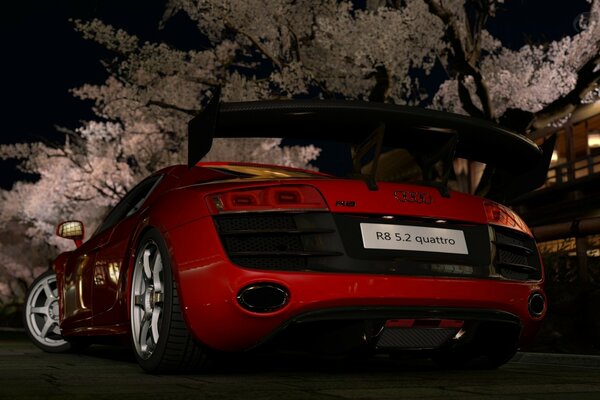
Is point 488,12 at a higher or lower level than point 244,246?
higher

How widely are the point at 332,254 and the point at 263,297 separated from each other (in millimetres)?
399

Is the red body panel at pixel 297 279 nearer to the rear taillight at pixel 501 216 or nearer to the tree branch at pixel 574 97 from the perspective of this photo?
the rear taillight at pixel 501 216

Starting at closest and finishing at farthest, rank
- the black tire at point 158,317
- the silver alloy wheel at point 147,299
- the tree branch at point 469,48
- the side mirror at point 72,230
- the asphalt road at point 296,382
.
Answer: the asphalt road at point 296,382 → the black tire at point 158,317 → the silver alloy wheel at point 147,299 → the side mirror at point 72,230 → the tree branch at point 469,48

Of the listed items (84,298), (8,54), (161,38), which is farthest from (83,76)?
(84,298)

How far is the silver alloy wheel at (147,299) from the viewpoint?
4512 millimetres

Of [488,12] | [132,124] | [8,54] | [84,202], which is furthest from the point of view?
[8,54]

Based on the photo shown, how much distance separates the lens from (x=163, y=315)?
4.23 m

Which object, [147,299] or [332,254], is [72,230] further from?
[332,254]

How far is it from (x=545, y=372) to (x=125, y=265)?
102 inches

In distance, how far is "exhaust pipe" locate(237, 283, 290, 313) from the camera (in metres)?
3.94

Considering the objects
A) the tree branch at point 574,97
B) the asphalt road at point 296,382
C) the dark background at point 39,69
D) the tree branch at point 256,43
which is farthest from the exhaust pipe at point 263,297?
the dark background at point 39,69

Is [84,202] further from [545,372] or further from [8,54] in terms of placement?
[8,54]

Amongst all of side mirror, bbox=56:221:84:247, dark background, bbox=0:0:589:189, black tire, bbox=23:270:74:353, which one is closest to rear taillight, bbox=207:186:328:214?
side mirror, bbox=56:221:84:247

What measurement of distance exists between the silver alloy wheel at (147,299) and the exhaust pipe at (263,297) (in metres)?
0.68
